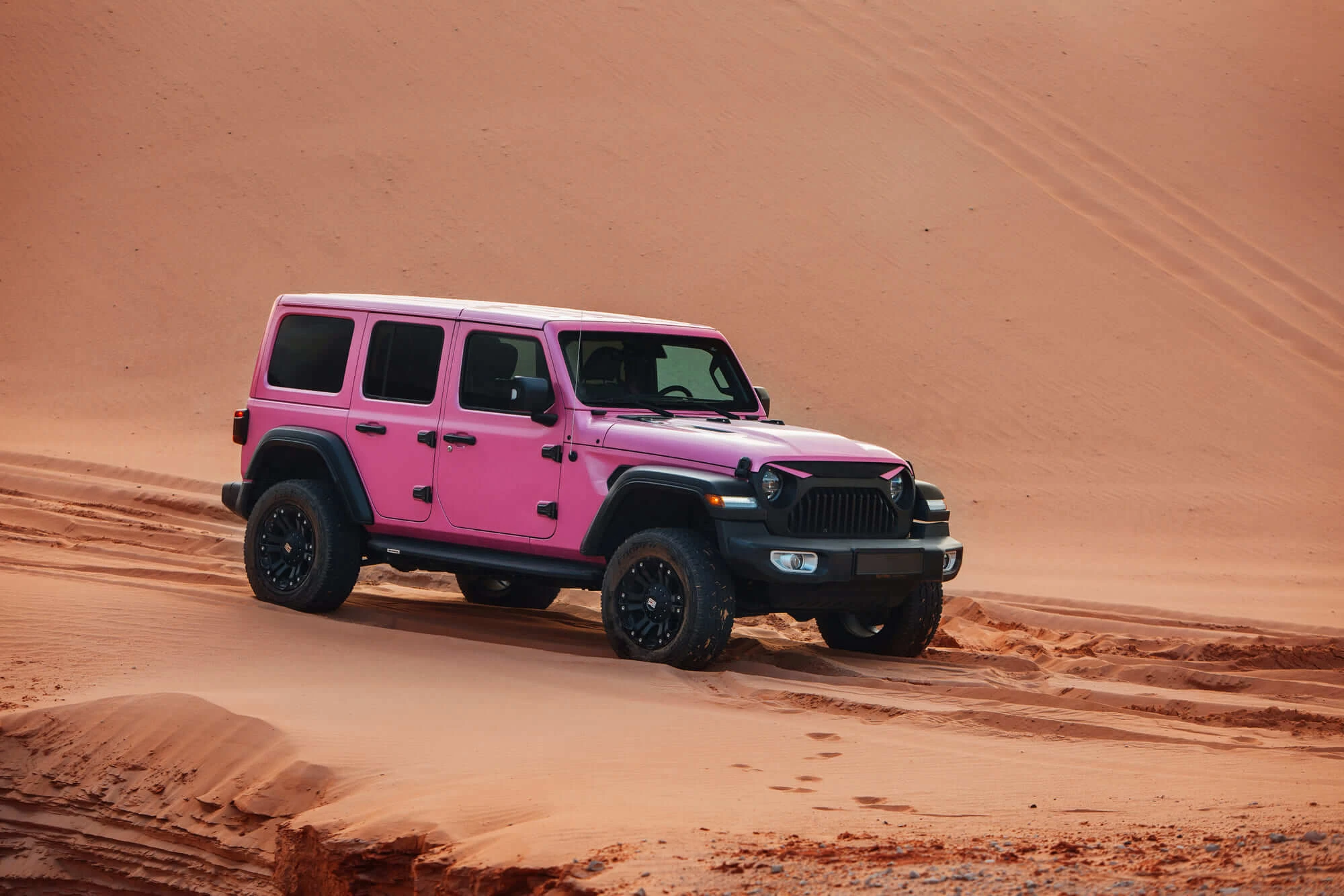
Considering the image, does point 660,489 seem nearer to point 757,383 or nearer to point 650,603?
point 650,603

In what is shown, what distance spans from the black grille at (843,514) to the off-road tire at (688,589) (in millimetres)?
489

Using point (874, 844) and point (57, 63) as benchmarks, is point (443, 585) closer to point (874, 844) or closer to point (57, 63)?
point (874, 844)

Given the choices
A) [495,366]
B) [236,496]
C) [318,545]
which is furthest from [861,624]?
[236,496]

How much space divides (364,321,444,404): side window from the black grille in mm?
2493

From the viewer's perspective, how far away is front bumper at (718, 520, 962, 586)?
8398 millimetres

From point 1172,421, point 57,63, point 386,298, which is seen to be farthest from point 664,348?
point 57,63

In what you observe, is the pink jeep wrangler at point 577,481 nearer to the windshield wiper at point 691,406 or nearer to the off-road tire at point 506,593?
the windshield wiper at point 691,406

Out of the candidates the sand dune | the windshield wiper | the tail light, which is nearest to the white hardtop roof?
the windshield wiper

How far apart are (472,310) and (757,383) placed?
12.8 meters

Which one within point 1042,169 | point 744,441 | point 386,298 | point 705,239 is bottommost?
point 744,441

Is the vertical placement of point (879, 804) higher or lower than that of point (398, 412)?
lower

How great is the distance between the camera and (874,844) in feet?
17.6

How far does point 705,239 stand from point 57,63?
14801 millimetres

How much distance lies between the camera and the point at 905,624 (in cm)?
951
